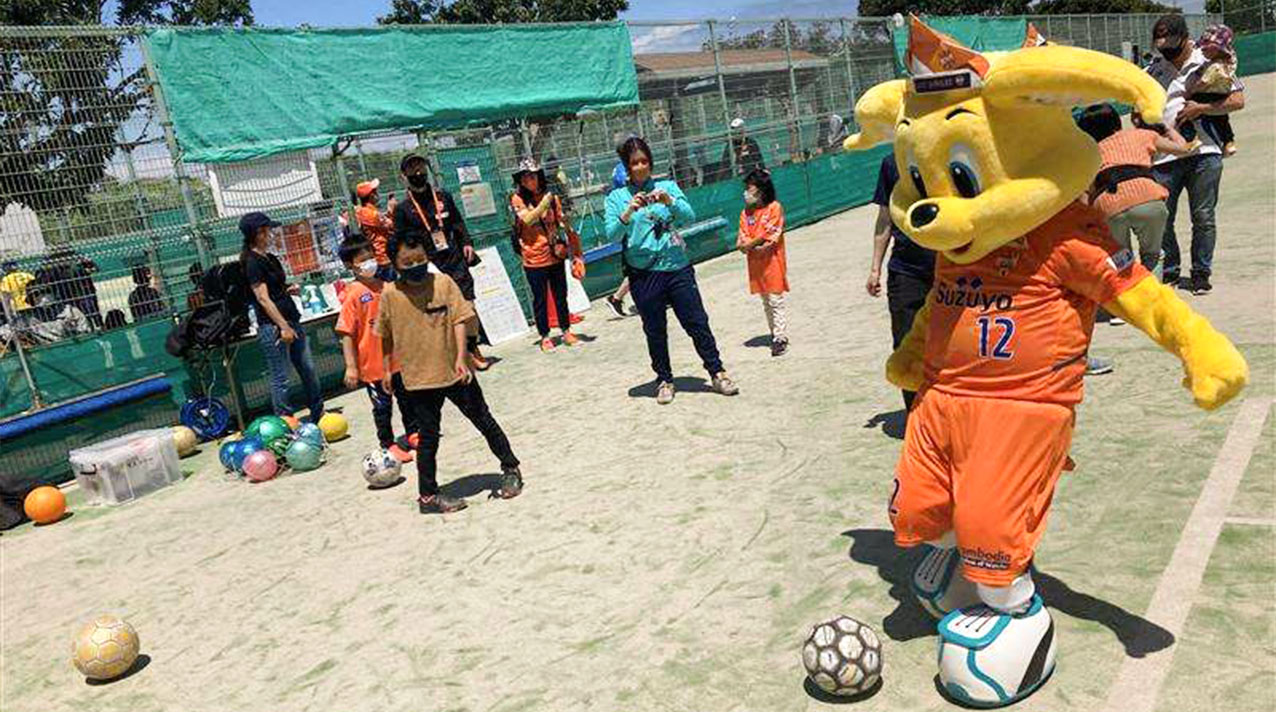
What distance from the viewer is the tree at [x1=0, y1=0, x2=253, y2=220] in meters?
8.12

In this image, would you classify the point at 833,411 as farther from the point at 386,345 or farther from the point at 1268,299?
the point at 1268,299

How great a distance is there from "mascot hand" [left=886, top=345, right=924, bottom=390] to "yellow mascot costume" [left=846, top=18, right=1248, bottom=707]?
0.49 meters

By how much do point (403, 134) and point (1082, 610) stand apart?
10447 millimetres

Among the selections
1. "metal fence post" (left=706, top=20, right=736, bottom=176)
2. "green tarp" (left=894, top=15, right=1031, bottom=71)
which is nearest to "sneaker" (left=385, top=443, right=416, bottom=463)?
"metal fence post" (left=706, top=20, right=736, bottom=176)

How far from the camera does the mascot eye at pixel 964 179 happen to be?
3.15m

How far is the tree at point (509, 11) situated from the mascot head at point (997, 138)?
46.0 m

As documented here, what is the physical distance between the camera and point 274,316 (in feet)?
27.8

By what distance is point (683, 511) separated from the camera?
5.39 meters

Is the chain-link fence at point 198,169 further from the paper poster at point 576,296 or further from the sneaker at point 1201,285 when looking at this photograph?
the sneaker at point 1201,285

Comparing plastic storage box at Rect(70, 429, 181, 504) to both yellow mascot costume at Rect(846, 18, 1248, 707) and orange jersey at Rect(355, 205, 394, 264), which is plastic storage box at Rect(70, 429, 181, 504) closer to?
orange jersey at Rect(355, 205, 394, 264)

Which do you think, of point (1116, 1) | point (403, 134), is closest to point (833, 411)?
point (403, 134)

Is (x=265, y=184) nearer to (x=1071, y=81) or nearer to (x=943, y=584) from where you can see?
(x=943, y=584)

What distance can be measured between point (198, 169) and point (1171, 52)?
9.19 metres

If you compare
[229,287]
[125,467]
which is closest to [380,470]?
[125,467]
